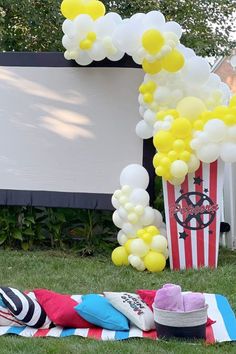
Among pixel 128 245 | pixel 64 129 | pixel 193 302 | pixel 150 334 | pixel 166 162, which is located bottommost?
pixel 150 334

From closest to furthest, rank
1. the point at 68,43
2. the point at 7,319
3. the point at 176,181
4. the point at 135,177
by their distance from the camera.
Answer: the point at 7,319
the point at 176,181
the point at 135,177
the point at 68,43

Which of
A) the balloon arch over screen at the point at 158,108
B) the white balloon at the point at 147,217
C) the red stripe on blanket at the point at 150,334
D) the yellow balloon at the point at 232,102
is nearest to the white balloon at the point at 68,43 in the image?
the balloon arch over screen at the point at 158,108

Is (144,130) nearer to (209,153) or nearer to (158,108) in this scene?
(158,108)

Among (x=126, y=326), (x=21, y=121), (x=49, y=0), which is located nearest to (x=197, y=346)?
(x=126, y=326)

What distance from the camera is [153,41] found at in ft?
15.8

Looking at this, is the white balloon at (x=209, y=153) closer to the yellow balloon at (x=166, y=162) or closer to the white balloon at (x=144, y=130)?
the yellow balloon at (x=166, y=162)

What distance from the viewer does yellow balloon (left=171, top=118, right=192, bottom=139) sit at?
4.89 metres

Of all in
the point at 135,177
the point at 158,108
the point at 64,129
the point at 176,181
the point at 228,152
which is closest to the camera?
the point at 228,152

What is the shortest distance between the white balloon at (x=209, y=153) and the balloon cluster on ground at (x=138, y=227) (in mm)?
639

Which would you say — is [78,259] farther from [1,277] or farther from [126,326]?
[126,326]

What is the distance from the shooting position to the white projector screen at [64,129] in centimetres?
575

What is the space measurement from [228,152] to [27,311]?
2306mm

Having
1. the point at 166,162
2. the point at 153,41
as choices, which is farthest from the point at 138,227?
the point at 153,41

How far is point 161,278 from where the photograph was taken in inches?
190
